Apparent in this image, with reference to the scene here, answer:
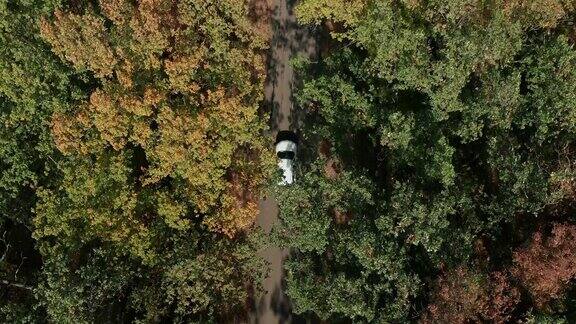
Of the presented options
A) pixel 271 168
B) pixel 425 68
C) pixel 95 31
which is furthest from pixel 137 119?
pixel 425 68

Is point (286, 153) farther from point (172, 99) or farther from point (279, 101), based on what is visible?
point (172, 99)

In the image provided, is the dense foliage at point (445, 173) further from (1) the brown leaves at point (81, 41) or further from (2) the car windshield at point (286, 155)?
(1) the brown leaves at point (81, 41)

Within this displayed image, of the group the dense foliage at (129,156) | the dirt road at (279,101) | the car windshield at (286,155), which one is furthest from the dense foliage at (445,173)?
the dirt road at (279,101)

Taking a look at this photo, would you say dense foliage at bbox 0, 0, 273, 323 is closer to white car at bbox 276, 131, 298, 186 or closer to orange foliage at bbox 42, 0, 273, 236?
orange foliage at bbox 42, 0, 273, 236

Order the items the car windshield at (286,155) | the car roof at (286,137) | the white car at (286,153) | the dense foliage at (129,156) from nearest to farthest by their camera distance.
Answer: the dense foliage at (129,156), the white car at (286,153), the car windshield at (286,155), the car roof at (286,137)

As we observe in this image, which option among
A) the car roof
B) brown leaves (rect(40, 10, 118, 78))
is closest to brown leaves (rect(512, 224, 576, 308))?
the car roof

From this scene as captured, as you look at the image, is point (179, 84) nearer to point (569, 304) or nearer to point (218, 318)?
point (218, 318)

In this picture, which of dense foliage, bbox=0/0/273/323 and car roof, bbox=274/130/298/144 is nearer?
dense foliage, bbox=0/0/273/323
